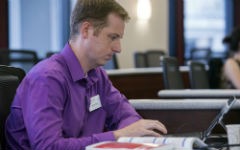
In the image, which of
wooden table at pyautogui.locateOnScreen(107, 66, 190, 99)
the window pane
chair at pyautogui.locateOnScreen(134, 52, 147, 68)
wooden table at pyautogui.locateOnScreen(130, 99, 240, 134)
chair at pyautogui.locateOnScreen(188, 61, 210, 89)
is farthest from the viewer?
the window pane

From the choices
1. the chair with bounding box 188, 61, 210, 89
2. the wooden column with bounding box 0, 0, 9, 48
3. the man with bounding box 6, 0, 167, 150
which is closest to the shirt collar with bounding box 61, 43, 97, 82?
the man with bounding box 6, 0, 167, 150

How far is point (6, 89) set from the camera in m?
2.13

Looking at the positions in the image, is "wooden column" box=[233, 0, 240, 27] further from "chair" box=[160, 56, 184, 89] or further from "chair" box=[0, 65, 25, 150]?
"chair" box=[0, 65, 25, 150]

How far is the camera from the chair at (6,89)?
2048 mm

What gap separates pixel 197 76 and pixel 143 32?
4.92 meters

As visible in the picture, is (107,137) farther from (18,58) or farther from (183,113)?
(18,58)

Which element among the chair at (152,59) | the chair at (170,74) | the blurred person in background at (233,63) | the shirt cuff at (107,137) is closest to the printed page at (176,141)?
the shirt cuff at (107,137)

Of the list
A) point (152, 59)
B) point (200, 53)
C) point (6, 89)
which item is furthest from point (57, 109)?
point (200, 53)

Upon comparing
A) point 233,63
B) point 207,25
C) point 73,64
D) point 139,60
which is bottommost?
point 139,60

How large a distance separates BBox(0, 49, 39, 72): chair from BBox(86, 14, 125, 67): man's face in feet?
8.47

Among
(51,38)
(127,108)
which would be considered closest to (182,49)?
(51,38)

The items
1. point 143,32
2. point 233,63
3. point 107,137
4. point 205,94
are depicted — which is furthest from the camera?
point 143,32

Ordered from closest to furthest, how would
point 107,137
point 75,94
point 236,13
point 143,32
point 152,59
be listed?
point 107,137
point 75,94
point 152,59
point 143,32
point 236,13

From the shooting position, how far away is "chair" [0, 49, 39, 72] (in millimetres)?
4635
